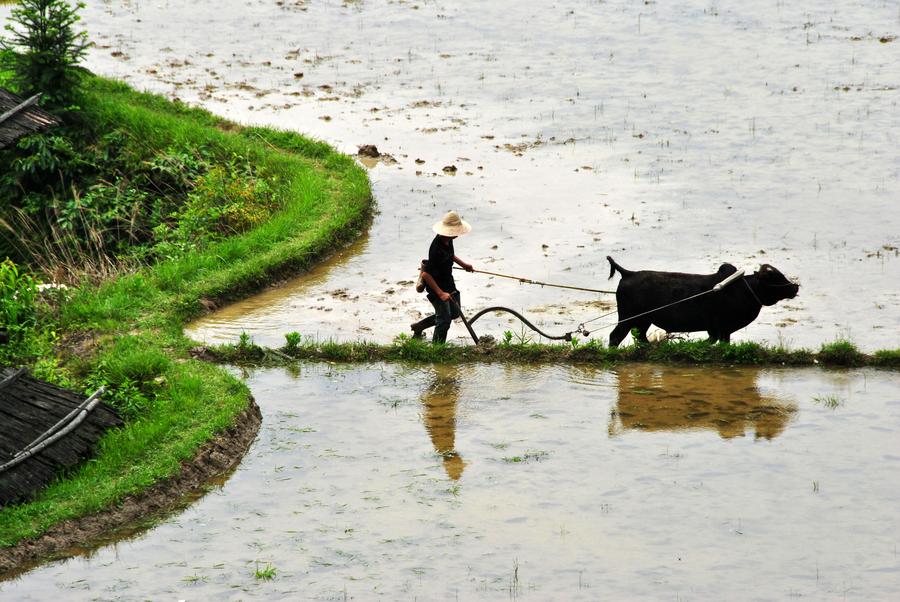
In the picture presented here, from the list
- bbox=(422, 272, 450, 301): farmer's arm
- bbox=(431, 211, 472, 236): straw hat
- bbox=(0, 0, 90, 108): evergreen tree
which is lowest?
bbox=(422, 272, 450, 301): farmer's arm

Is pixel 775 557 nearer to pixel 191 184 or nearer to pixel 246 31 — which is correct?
pixel 191 184

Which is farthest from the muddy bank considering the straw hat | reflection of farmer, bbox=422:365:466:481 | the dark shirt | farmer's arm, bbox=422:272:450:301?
the straw hat

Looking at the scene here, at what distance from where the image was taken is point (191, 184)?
17.9 m

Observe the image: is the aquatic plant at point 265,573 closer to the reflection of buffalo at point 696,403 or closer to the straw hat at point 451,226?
the reflection of buffalo at point 696,403

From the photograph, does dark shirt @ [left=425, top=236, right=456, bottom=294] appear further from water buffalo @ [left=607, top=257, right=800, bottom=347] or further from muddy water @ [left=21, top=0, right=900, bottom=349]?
water buffalo @ [left=607, top=257, right=800, bottom=347]

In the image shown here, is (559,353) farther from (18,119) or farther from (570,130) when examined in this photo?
(570,130)

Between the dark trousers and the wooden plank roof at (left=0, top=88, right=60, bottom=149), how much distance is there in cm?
435

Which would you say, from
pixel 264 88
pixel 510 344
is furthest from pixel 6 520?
pixel 264 88

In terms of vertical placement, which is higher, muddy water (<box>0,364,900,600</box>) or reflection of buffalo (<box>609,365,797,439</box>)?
reflection of buffalo (<box>609,365,797,439</box>)

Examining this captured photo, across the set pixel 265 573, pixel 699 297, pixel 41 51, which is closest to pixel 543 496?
pixel 265 573

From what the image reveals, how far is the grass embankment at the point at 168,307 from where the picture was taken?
948cm

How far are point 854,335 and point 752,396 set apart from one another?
233 cm

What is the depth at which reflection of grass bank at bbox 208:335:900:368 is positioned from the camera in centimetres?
1185

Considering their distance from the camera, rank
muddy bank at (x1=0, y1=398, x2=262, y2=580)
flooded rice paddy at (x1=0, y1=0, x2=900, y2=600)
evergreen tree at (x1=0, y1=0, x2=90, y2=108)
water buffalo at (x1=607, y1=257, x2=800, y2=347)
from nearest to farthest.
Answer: flooded rice paddy at (x1=0, y1=0, x2=900, y2=600) → muddy bank at (x1=0, y1=398, x2=262, y2=580) → water buffalo at (x1=607, y1=257, x2=800, y2=347) → evergreen tree at (x1=0, y1=0, x2=90, y2=108)
